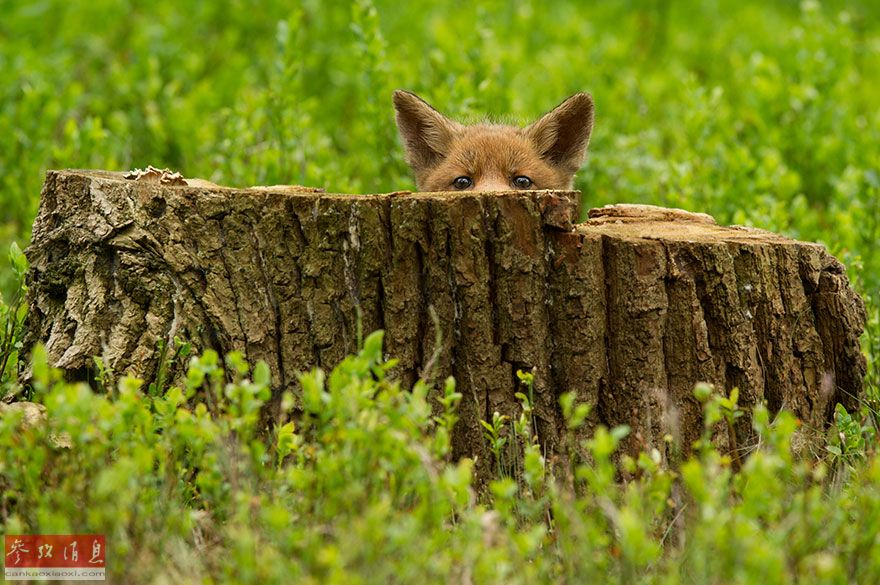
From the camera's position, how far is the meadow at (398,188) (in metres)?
3.25

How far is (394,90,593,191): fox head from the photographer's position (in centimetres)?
705

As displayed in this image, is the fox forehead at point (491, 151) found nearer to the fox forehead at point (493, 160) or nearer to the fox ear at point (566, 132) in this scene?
the fox forehead at point (493, 160)

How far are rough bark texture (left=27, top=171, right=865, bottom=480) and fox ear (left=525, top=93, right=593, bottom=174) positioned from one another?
2585 millimetres

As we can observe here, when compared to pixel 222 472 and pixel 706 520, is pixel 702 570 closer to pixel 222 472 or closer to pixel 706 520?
pixel 706 520

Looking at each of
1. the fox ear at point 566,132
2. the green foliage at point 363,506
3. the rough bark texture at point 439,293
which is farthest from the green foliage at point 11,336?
the fox ear at point 566,132

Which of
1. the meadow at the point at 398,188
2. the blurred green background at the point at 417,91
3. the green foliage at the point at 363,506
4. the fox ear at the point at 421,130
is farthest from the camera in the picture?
the blurred green background at the point at 417,91

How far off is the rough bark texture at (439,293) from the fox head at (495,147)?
2470 millimetres

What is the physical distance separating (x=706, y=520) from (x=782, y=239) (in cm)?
219

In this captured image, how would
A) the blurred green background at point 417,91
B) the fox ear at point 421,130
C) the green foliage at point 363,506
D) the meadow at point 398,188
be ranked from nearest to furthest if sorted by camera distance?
1. the green foliage at point 363,506
2. the meadow at point 398,188
3. the fox ear at point 421,130
4. the blurred green background at point 417,91

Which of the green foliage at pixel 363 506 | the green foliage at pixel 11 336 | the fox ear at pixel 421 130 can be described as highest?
the fox ear at pixel 421 130

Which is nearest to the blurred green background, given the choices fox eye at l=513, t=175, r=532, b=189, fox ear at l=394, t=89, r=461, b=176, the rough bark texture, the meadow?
the meadow

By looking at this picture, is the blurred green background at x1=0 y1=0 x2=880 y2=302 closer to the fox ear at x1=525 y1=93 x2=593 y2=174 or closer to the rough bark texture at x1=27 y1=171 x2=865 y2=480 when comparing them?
the fox ear at x1=525 y1=93 x2=593 y2=174

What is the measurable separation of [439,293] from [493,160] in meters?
2.87

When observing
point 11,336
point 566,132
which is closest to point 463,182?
point 566,132
